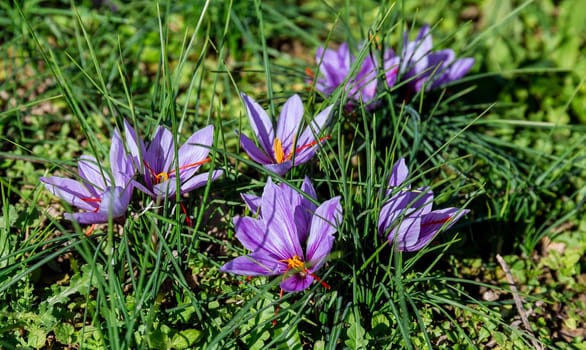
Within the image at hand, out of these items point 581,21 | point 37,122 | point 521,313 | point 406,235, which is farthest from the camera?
point 581,21

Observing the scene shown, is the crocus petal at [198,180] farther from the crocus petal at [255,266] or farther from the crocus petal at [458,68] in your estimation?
the crocus petal at [458,68]

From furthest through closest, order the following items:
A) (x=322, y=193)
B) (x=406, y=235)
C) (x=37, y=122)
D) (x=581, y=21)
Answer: (x=581, y=21)
(x=37, y=122)
(x=322, y=193)
(x=406, y=235)

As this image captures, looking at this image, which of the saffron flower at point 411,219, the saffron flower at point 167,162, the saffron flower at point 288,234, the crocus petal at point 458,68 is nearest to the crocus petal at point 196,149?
the saffron flower at point 167,162

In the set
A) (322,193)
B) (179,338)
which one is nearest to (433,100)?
(322,193)

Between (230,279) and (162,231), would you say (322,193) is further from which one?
(162,231)

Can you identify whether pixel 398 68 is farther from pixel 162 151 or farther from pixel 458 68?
pixel 162 151

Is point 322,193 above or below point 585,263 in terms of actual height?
above

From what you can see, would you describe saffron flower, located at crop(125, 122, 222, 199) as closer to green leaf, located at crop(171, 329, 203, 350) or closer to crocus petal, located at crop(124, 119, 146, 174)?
crocus petal, located at crop(124, 119, 146, 174)

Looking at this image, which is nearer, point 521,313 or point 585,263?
point 521,313

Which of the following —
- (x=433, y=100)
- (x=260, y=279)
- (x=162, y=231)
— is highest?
(x=433, y=100)
